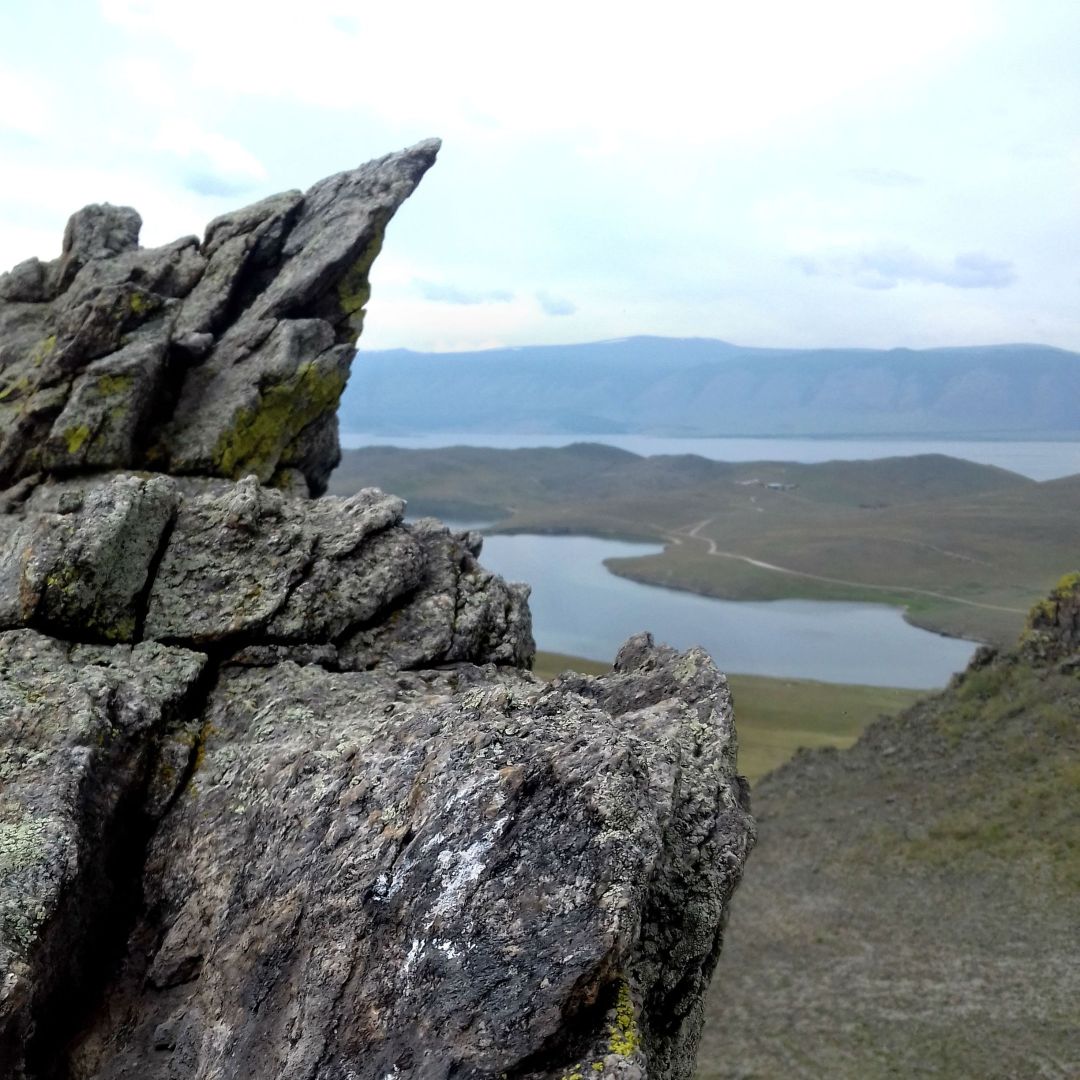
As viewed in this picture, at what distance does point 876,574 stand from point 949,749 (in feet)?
469

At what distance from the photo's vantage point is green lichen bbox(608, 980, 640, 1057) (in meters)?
7.70

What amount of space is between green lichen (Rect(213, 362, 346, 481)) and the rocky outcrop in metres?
7.22

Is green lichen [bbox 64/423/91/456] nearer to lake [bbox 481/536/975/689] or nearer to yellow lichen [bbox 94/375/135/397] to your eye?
yellow lichen [bbox 94/375/135/397]

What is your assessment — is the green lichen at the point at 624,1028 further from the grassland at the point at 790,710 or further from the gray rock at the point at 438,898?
the grassland at the point at 790,710

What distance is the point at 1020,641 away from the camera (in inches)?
2569

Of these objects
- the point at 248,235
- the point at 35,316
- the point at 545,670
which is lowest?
the point at 545,670

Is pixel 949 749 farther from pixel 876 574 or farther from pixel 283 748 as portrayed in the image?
pixel 876 574

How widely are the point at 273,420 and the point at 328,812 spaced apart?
16039mm

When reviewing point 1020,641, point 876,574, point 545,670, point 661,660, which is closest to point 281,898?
point 661,660

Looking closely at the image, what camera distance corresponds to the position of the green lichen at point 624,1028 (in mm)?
7695

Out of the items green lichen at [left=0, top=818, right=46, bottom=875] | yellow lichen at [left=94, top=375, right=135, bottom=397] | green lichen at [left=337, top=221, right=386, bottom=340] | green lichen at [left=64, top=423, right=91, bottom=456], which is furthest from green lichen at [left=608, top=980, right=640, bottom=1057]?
green lichen at [left=337, top=221, right=386, bottom=340]

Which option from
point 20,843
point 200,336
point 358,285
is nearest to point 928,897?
point 358,285

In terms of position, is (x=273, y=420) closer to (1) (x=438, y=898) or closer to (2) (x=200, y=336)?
(2) (x=200, y=336)

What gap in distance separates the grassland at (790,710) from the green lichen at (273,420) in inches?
2137
